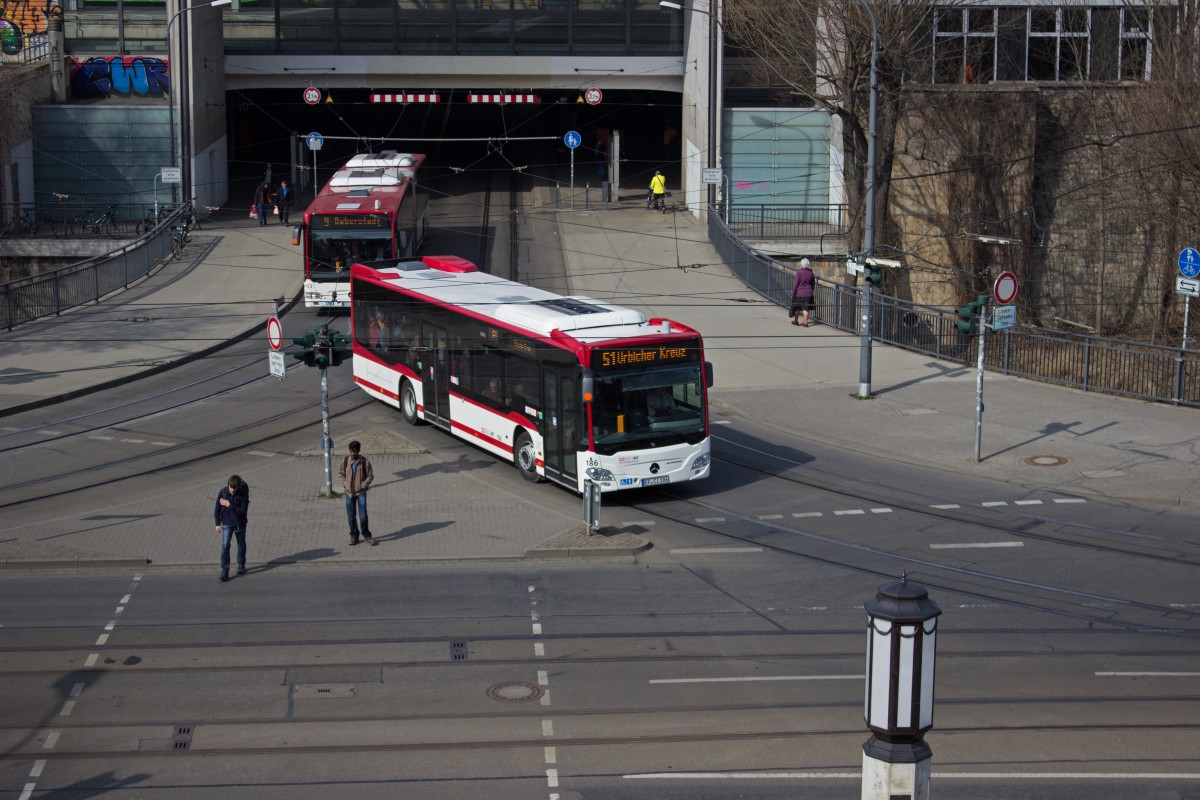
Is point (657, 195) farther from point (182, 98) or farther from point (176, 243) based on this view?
point (176, 243)

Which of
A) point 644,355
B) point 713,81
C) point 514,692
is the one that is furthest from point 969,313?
point 713,81

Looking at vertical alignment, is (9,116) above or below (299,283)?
above

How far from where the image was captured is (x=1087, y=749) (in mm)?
11750

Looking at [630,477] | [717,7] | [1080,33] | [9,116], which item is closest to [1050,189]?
[1080,33]

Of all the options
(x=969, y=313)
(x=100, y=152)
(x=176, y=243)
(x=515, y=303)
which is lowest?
(x=969, y=313)

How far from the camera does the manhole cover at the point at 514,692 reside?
13078 mm

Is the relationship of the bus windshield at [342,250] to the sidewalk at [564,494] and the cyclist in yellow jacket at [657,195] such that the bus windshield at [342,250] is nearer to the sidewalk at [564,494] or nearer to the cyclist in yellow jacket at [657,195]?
the sidewalk at [564,494]

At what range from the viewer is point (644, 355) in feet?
66.3

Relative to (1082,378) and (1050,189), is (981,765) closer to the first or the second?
(1082,378)

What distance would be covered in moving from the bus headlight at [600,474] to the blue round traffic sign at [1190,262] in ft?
45.6

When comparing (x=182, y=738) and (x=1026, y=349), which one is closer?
(x=182, y=738)

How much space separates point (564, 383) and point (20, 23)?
43.0 metres

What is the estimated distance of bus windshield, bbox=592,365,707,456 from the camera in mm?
20000

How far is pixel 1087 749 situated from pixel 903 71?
106 ft
